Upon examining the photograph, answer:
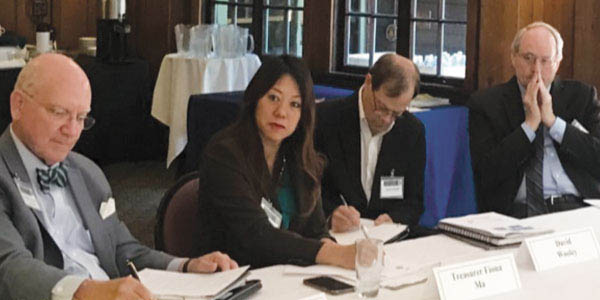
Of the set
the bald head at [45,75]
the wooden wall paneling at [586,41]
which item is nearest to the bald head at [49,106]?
the bald head at [45,75]

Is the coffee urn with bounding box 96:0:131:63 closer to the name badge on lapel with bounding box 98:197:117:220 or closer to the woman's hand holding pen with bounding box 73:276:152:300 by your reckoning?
the name badge on lapel with bounding box 98:197:117:220

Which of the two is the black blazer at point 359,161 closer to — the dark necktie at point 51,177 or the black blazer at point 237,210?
the black blazer at point 237,210

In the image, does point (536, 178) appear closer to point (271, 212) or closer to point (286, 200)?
point (286, 200)

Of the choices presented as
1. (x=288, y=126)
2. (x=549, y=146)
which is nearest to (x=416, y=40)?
(x=549, y=146)

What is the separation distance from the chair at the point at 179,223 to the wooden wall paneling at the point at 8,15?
7099 mm

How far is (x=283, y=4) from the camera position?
789 centimetres

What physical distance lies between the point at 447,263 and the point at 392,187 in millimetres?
1097

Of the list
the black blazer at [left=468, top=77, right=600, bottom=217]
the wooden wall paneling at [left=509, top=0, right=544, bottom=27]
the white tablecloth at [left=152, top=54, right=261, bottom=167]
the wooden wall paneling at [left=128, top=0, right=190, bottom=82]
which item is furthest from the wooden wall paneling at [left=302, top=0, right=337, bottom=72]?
the black blazer at [left=468, top=77, right=600, bottom=217]

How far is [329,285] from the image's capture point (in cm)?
248

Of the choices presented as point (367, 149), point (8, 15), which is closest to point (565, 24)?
point (367, 149)

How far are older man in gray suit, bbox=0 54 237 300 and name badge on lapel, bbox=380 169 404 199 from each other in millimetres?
1303

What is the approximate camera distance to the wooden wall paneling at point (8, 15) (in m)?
9.59

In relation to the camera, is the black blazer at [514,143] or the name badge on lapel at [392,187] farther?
the black blazer at [514,143]

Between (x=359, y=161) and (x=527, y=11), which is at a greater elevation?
(x=527, y=11)
